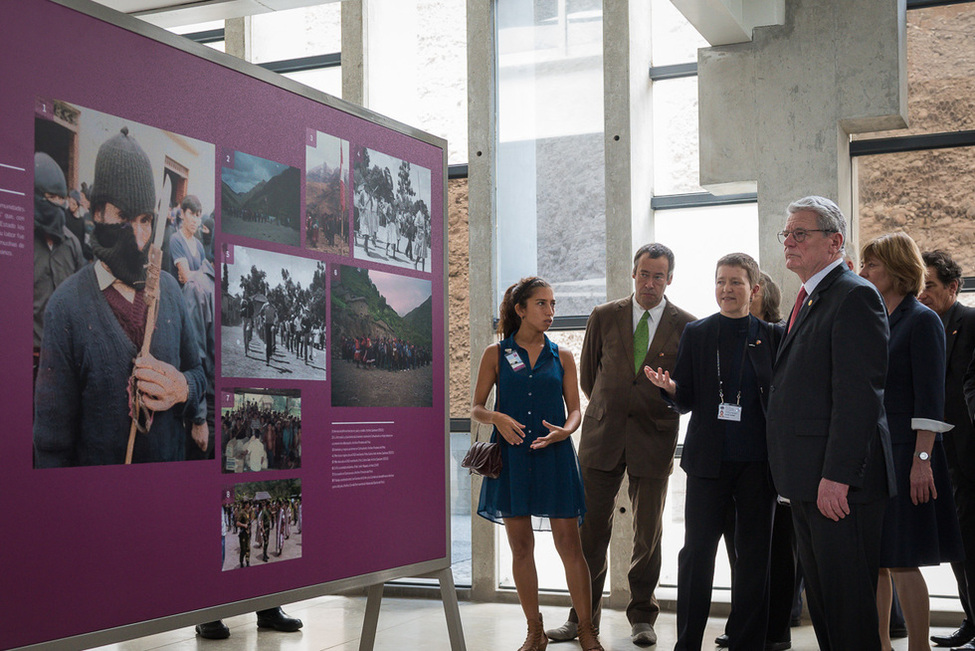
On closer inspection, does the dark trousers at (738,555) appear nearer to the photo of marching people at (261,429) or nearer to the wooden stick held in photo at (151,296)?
the photo of marching people at (261,429)

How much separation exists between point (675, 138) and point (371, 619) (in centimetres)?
395

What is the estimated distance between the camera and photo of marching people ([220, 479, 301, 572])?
3.03 metres

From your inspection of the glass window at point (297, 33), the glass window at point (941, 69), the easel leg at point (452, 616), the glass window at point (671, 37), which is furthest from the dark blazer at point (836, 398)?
the glass window at point (297, 33)

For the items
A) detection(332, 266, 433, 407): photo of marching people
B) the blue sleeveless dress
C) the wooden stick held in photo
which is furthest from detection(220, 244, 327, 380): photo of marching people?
the blue sleeveless dress

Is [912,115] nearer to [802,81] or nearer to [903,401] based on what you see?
[802,81]

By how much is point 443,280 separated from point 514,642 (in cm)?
213

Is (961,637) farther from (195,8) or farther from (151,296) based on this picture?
(195,8)

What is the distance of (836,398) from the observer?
3168 mm

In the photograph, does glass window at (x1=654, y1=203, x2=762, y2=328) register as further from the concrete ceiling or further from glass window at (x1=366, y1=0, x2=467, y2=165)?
A: the concrete ceiling

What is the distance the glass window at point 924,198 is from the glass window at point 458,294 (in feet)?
8.62

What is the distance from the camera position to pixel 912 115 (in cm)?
592

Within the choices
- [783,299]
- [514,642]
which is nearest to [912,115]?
[783,299]

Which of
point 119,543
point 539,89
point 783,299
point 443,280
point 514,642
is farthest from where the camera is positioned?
point 539,89

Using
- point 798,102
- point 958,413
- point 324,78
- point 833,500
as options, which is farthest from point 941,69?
point 324,78
